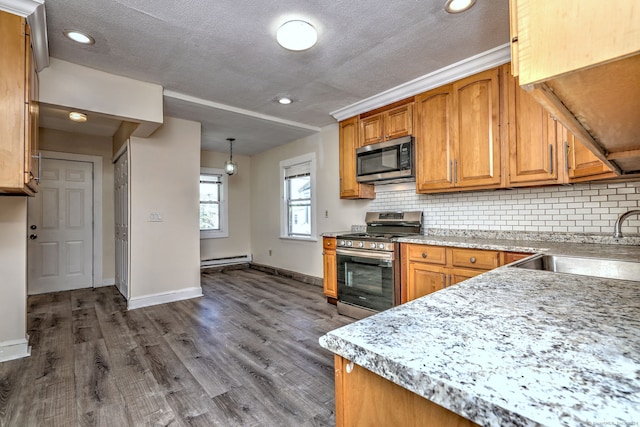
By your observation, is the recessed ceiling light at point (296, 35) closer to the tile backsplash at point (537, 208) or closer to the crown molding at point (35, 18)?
the crown molding at point (35, 18)

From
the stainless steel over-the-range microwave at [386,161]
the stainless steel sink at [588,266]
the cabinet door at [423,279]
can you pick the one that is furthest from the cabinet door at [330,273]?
the stainless steel sink at [588,266]

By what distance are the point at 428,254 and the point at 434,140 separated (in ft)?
3.76

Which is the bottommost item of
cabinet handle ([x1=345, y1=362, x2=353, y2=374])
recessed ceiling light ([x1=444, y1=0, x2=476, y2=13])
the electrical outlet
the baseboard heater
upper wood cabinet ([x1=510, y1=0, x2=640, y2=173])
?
the baseboard heater

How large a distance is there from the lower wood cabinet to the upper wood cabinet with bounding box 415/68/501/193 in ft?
8.32

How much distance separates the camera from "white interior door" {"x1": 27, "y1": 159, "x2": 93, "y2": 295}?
14.5 ft

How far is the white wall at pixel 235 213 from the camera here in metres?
6.00

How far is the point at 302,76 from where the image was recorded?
2.95m

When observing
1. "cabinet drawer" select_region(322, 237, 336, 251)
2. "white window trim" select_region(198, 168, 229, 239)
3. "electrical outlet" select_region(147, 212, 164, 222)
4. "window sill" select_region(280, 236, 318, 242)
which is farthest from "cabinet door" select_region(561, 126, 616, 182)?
"white window trim" select_region(198, 168, 229, 239)

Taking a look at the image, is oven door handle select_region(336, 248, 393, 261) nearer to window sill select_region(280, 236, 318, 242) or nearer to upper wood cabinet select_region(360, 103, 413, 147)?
upper wood cabinet select_region(360, 103, 413, 147)

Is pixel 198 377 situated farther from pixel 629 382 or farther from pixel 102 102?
pixel 102 102

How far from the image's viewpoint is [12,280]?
249 centimetres

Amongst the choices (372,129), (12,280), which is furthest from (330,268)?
(12,280)

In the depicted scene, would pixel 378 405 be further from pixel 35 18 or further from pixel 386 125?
pixel 386 125

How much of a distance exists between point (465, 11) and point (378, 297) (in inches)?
98.5
